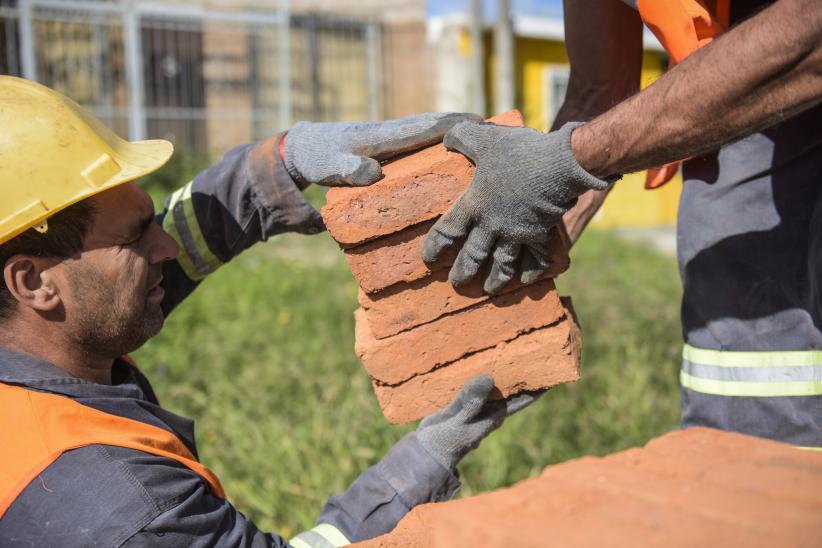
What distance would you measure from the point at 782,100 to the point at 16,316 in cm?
176

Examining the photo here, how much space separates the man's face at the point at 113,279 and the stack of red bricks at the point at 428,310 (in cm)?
48

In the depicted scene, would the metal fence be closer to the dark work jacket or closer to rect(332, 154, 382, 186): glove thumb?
the dark work jacket

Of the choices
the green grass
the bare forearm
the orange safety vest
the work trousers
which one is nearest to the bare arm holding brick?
the bare forearm

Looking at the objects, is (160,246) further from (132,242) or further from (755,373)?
(755,373)

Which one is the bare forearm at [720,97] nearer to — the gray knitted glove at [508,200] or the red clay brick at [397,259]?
the gray knitted glove at [508,200]

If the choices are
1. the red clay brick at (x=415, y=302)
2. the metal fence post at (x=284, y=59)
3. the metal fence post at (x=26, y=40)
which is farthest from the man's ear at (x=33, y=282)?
the metal fence post at (x=284, y=59)

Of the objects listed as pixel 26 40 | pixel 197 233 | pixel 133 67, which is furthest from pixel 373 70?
pixel 197 233

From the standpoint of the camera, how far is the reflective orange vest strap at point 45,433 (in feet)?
5.14

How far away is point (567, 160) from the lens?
181cm

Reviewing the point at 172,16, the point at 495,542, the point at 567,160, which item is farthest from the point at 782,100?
the point at 172,16

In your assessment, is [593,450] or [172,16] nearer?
[593,450]

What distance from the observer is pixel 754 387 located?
205cm

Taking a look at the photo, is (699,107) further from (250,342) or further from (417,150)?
(250,342)

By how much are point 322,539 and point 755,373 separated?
1.19 meters
